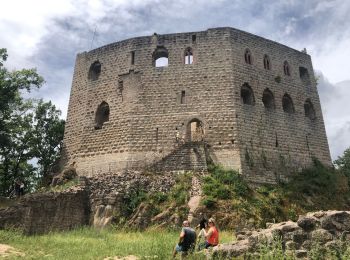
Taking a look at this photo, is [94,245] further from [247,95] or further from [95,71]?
[95,71]

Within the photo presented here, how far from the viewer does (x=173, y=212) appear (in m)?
16.0

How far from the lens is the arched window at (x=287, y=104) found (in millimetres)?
22328

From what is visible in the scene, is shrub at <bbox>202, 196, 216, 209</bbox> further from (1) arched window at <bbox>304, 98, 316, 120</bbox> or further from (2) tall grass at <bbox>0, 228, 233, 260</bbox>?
(1) arched window at <bbox>304, 98, 316, 120</bbox>

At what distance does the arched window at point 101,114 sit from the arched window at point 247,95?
7.93 metres

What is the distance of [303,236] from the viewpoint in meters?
8.40

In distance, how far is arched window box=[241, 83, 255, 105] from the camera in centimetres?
2116

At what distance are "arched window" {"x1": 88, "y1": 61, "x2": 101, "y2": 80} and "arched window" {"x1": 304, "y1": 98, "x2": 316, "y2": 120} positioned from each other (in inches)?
513

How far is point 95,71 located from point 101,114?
3253 mm

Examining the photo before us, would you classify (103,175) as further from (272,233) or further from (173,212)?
(272,233)

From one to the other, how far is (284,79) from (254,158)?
20.1 feet

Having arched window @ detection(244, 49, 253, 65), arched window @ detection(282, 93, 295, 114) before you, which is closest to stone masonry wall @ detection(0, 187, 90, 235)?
arched window @ detection(244, 49, 253, 65)

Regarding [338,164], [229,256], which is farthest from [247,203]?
[338,164]

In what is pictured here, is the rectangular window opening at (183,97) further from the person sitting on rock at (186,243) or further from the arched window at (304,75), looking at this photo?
the person sitting on rock at (186,243)

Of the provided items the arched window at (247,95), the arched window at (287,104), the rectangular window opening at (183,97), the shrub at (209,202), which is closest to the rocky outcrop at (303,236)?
the shrub at (209,202)
